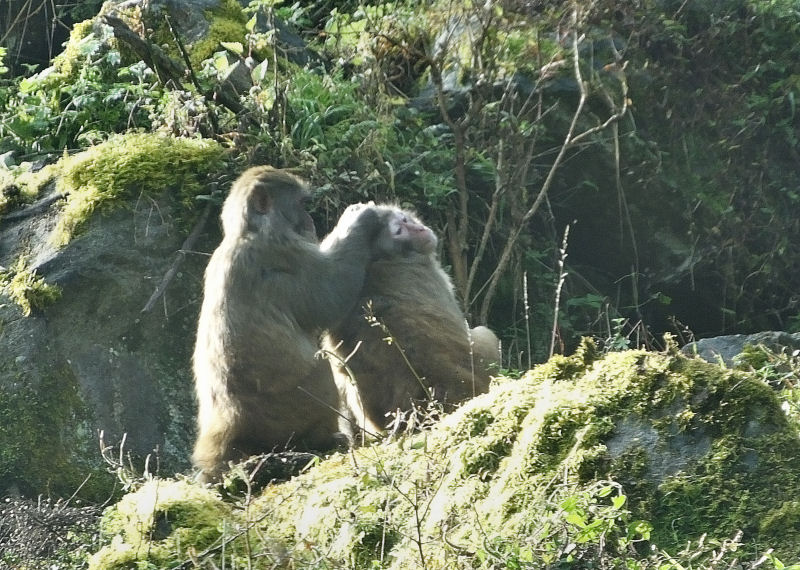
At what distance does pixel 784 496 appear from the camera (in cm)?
408

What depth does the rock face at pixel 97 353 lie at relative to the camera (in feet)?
27.8

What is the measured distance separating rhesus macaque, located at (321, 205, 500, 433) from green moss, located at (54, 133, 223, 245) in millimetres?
2001

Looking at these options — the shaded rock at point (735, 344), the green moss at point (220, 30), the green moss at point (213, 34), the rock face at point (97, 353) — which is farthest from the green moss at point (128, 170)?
the shaded rock at point (735, 344)

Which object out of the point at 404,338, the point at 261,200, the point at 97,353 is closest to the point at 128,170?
the point at 97,353

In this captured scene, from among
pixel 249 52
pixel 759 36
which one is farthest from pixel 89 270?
pixel 759 36

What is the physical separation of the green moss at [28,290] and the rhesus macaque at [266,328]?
1.82 m

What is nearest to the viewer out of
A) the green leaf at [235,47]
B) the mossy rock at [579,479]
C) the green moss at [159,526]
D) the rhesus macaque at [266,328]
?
the mossy rock at [579,479]

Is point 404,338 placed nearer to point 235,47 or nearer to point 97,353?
point 97,353

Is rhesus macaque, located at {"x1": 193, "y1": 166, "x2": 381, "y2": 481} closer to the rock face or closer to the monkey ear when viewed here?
the monkey ear

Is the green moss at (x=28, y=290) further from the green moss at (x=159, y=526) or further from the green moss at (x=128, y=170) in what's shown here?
the green moss at (x=159, y=526)

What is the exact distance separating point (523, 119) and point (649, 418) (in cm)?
684

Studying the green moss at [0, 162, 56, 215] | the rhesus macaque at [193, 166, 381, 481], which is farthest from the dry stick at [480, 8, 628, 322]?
the green moss at [0, 162, 56, 215]

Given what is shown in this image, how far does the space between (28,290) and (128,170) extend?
141 cm

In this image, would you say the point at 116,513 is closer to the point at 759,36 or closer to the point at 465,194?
the point at 465,194
